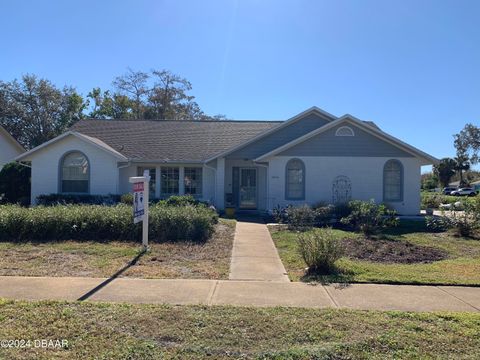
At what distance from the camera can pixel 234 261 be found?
9320 mm

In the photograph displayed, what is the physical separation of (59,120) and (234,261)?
3942cm

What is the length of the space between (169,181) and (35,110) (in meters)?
26.5

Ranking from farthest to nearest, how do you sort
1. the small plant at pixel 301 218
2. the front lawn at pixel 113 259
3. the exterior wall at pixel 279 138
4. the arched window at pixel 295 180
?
the exterior wall at pixel 279 138
the arched window at pixel 295 180
the small plant at pixel 301 218
the front lawn at pixel 113 259

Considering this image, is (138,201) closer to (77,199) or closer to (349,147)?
(77,199)

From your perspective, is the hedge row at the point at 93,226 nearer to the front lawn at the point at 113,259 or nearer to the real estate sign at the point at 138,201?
the front lawn at the point at 113,259

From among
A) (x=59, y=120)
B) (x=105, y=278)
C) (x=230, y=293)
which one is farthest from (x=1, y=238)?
(x=59, y=120)

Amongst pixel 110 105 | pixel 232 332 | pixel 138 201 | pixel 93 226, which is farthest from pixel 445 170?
pixel 232 332

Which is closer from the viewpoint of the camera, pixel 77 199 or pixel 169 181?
pixel 77 199

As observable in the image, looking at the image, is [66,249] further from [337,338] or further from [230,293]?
[337,338]

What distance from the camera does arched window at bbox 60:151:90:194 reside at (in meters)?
21.3

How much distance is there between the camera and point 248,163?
22.5 metres

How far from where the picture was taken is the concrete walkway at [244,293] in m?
6.03

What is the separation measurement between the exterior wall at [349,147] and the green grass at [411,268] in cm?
741

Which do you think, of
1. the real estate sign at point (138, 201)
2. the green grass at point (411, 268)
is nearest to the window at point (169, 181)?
the green grass at point (411, 268)
